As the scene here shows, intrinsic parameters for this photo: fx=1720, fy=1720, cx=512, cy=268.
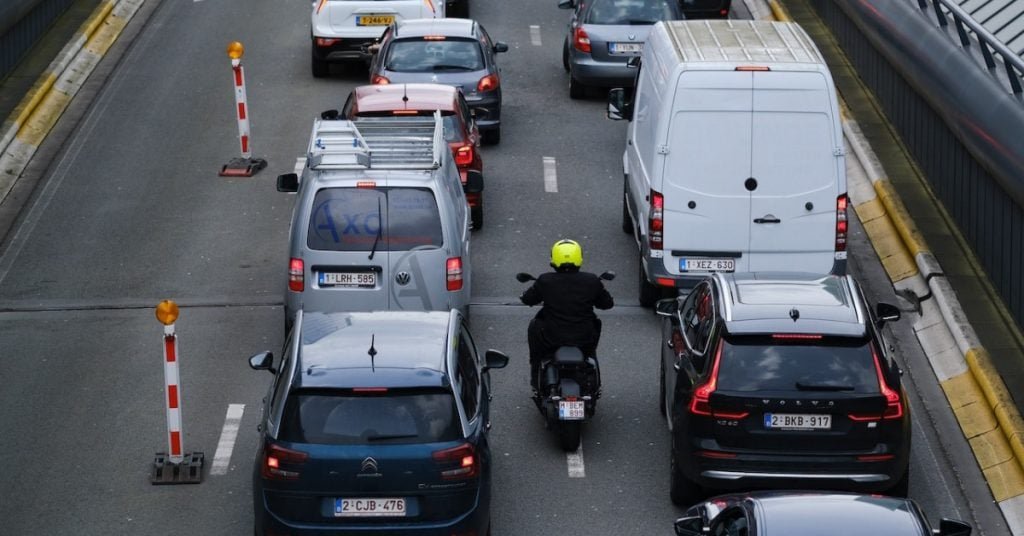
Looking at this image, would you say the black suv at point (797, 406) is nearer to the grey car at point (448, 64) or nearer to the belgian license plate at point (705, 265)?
the belgian license plate at point (705, 265)

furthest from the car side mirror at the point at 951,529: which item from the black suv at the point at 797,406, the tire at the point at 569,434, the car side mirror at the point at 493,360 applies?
the tire at the point at 569,434

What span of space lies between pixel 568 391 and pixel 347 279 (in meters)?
2.55

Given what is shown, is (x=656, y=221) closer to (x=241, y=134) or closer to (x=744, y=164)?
(x=744, y=164)

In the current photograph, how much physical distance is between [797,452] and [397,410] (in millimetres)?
2903

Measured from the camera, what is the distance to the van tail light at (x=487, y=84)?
2299 cm

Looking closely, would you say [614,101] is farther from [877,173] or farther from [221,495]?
[221,495]

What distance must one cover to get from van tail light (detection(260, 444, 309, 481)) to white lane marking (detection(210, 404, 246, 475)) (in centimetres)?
272

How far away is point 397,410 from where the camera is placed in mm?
10891

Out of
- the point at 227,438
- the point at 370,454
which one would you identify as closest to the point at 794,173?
the point at 227,438

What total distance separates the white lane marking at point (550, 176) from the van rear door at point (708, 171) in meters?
5.29

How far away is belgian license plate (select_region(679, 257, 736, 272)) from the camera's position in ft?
54.2

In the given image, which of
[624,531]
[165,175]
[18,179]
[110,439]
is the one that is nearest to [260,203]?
[165,175]

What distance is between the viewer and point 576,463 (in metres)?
13.8

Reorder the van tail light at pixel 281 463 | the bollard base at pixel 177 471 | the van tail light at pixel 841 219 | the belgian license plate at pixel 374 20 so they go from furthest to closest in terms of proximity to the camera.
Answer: the belgian license plate at pixel 374 20
the van tail light at pixel 841 219
the bollard base at pixel 177 471
the van tail light at pixel 281 463
